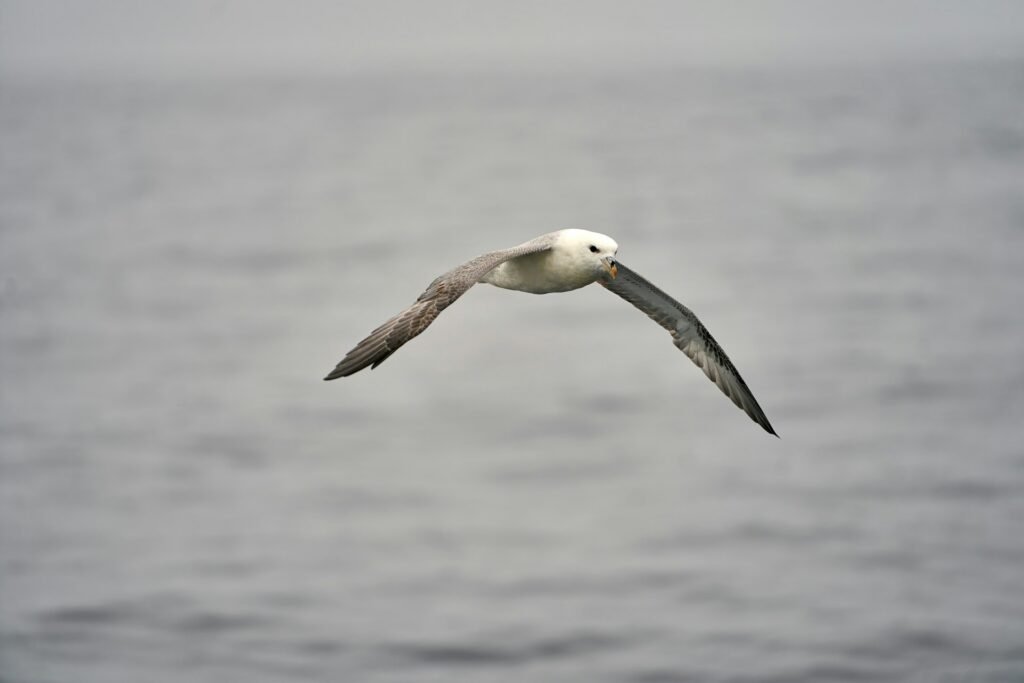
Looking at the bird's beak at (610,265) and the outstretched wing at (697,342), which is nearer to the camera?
the bird's beak at (610,265)

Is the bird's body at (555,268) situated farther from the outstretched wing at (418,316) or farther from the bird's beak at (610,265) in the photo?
the outstretched wing at (418,316)

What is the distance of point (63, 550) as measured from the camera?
58812 mm

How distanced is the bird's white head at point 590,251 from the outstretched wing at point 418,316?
38cm

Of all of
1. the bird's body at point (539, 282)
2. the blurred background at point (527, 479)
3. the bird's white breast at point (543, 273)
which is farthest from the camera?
the blurred background at point (527, 479)

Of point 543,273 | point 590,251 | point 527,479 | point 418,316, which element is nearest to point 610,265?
point 590,251

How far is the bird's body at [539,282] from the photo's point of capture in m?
19.4

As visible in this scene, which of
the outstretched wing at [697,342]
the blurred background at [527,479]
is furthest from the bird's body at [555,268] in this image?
the blurred background at [527,479]

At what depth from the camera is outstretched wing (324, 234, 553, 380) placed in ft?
62.4

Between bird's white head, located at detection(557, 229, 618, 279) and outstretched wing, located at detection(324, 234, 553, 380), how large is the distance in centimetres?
38

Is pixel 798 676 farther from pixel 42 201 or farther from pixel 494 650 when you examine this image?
pixel 42 201

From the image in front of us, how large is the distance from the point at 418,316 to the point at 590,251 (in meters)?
2.63

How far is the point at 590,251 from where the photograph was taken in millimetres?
20781

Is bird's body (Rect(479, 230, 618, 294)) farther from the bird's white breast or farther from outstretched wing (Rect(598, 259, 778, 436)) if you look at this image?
outstretched wing (Rect(598, 259, 778, 436))

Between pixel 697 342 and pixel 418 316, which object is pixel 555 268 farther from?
pixel 697 342
